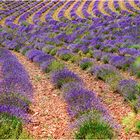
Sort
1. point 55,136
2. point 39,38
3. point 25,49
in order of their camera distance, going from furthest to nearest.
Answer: point 39,38 < point 25,49 < point 55,136

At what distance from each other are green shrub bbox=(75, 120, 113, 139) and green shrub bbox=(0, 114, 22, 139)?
1.15 m

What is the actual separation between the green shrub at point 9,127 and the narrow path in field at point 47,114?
468mm

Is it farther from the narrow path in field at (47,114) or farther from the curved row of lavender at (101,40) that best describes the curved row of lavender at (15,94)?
the curved row of lavender at (101,40)

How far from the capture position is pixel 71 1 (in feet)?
155

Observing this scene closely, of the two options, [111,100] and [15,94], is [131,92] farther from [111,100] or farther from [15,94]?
[15,94]

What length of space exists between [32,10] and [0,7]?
539 centimetres

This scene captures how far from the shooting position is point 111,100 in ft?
33.4

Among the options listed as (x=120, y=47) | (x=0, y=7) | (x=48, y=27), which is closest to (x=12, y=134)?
(x=120, y=47)

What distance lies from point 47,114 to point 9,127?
207 centimetres

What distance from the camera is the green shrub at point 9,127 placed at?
280 inches

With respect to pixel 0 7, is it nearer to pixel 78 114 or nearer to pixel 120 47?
pixel 120 47

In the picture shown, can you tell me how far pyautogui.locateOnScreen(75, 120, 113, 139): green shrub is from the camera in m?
6.84

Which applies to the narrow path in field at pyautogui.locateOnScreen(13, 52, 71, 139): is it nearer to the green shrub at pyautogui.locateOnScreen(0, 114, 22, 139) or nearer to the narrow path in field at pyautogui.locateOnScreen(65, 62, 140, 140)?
the green shrub at pyautogui.locateOnScreen(0, 114, 22, 139)

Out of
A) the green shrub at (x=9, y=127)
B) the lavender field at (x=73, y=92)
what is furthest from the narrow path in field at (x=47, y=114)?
the green shrub at (x=9, y=127)
